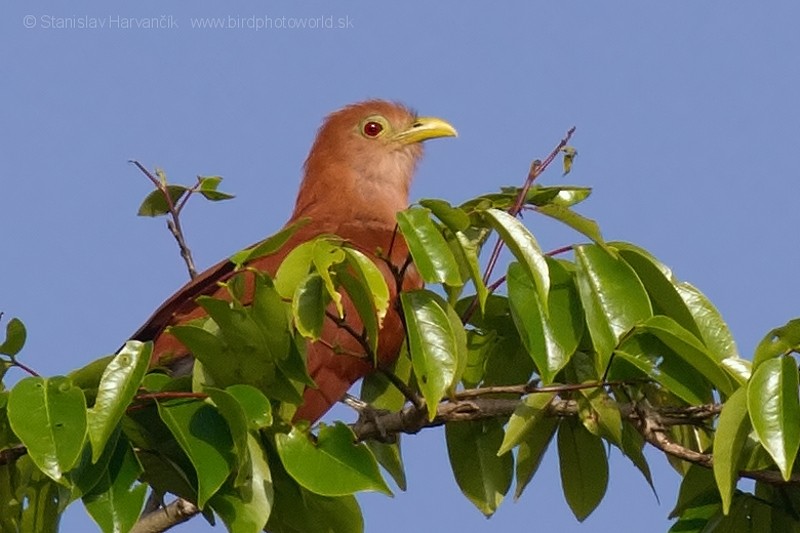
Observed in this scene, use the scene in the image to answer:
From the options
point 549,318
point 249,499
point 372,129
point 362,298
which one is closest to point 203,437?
point 249,499

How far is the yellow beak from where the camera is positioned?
6.04 meters

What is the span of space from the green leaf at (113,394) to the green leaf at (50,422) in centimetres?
3

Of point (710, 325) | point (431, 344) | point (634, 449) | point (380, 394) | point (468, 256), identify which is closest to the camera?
point (431, 344)

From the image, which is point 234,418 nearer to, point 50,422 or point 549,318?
point 50,422

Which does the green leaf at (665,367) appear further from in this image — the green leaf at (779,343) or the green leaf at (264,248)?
the green leaf at (264,248)

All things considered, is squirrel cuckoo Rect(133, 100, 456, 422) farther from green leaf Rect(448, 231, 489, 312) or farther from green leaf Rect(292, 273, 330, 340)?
green leaf Rect(292, 273, 330, 340)

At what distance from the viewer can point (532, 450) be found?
12.2 ft

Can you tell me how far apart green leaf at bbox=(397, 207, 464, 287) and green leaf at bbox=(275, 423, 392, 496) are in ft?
1.34

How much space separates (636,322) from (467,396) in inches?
19.9

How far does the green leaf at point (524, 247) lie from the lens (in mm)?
2891

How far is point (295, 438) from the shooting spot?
306 cm

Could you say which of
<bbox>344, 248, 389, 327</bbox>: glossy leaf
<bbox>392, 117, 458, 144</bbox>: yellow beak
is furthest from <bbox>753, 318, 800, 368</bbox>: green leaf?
<bbox>392, 117, 458, 144</bbox>: yellow beak

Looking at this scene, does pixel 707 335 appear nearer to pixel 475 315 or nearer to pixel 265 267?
pixel 475 315

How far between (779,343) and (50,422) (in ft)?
4.87
